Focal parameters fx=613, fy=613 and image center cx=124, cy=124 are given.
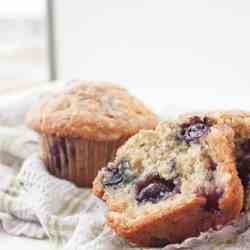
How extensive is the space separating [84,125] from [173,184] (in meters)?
0.49

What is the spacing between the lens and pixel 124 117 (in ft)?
5.91

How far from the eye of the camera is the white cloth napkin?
1.30 m

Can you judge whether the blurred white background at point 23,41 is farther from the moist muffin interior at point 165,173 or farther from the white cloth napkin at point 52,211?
the moist muffin interior at point 165,173

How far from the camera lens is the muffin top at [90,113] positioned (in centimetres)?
175

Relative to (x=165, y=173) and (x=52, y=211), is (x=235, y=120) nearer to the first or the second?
(x=165, y=173)

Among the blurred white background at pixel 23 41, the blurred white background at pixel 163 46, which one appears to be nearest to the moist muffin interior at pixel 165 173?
the blurred white background at pixel 163 46

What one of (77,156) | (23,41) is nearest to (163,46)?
(23,41)

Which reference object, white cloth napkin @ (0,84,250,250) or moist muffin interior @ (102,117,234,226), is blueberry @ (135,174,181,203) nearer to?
moist muffin interior @ (102,117,234,226)

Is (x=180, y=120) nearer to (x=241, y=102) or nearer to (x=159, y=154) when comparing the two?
(x=159, y=154)

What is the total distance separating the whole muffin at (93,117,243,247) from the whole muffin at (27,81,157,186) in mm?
280

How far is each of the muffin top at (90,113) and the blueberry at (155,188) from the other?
407 mm

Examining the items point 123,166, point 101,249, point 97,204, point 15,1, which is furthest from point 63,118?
point 15,1

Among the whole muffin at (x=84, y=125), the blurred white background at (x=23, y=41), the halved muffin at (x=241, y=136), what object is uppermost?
the halved muffin at (x=241, y=136)

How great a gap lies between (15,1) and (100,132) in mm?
3104
